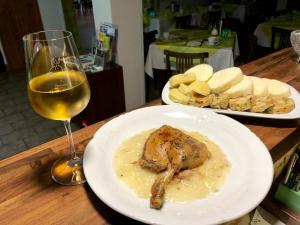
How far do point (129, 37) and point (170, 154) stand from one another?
5.84ft

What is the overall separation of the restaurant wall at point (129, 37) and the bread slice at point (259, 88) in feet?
4.84

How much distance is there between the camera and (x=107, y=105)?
210cm

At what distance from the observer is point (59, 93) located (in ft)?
1.48

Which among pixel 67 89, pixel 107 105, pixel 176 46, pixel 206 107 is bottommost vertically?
pixel 107 105

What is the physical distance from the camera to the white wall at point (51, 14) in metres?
3.78

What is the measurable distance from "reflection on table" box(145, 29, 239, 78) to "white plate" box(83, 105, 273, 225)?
181 cm

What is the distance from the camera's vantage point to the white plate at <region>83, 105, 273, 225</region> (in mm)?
414

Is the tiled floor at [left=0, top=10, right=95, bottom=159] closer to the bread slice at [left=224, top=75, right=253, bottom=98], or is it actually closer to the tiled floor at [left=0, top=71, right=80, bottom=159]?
the tiled floor at [left=0, top=71, right=80, bottom=159]

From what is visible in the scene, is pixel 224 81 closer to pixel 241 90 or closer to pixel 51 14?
pixel 241 90

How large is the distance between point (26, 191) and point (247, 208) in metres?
0.41

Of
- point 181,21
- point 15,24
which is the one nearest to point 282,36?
point 181,21

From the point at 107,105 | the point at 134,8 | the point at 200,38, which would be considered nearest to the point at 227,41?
the point at 200,38

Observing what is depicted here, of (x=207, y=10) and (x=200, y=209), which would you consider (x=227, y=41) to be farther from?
(x=200, y=209)

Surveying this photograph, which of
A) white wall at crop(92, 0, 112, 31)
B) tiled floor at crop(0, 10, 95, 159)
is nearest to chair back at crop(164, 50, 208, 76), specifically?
white wall at crop(92, 0, 112, 31)
